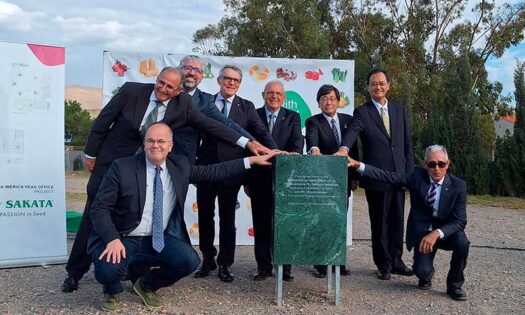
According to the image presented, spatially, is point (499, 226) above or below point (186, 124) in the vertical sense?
below

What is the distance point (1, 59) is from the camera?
6043mm

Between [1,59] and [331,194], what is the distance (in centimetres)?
377

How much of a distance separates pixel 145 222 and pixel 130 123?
90 cm

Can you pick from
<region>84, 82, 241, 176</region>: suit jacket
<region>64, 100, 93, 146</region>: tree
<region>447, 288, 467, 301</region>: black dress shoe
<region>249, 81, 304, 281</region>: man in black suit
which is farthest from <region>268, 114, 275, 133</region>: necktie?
<region>64, 100, 93, 146</region>: tree

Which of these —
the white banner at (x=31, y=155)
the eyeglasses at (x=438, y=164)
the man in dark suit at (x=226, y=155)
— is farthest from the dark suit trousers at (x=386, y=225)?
the white banner at (x=31, y=155)

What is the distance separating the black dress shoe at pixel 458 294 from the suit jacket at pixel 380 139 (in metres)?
1.16

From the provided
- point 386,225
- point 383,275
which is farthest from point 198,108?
point 383,275

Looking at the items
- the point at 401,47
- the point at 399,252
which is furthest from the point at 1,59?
the point at 401,47

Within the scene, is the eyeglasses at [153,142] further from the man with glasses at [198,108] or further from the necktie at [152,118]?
the man with glasses at [198,108]

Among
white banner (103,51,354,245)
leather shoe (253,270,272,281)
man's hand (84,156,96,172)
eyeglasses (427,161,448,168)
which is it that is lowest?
leather shoe (253,270,272,281)

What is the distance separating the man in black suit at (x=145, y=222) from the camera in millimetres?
4445

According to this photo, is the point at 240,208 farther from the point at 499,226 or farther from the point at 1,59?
the point at 499,226

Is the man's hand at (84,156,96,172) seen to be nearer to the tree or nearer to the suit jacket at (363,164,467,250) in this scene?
the suit jacket at (363,164,467,250)

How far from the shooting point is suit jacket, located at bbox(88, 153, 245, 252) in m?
4.45
